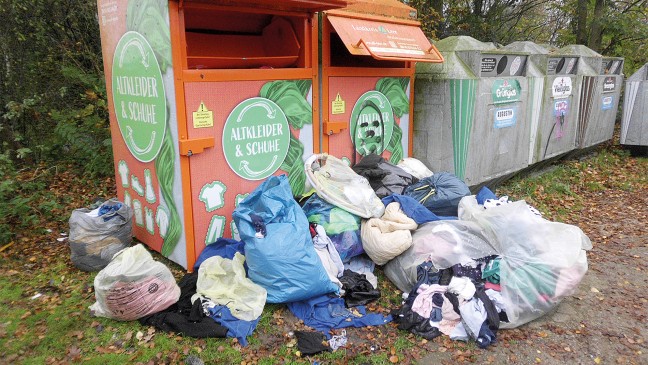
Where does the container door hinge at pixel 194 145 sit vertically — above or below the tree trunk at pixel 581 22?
below

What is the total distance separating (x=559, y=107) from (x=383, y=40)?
12.0 feet

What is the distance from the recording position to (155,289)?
3.18 m

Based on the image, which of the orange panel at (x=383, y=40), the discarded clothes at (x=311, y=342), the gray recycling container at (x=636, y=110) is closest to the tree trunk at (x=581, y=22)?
the gray recycling container at (x=636, y=110)

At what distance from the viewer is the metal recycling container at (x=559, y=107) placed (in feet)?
21.2

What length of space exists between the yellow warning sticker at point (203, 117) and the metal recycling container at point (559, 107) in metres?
4.56

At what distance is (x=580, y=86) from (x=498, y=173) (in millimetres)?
2785

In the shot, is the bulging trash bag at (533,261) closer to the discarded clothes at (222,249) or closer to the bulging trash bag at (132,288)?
the discarded clothes at (222,249)

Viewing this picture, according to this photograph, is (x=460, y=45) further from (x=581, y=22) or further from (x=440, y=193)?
(x=581, y=22)

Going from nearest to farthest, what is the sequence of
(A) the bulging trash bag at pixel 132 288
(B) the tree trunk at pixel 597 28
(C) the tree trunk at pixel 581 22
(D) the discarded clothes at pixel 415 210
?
(A) the bulging trash bag at pixel 132 288 → (D) the discarded clothes at pixel 415 210 → (B) the tree trunk at pixel 597 28 → (C) the tree trunk at pixel 581 22

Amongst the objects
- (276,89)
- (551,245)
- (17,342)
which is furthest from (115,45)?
(551,245)

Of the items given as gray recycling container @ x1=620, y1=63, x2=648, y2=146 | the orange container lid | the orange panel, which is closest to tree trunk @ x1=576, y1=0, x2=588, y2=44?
gray recycling container @ x1=620, y1=63, x2=648, y2=146

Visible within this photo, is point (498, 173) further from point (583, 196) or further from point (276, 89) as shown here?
point (276, 89)

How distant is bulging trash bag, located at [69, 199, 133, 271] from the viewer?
3.78 metres

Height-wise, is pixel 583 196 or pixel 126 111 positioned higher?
pixel 126 111
